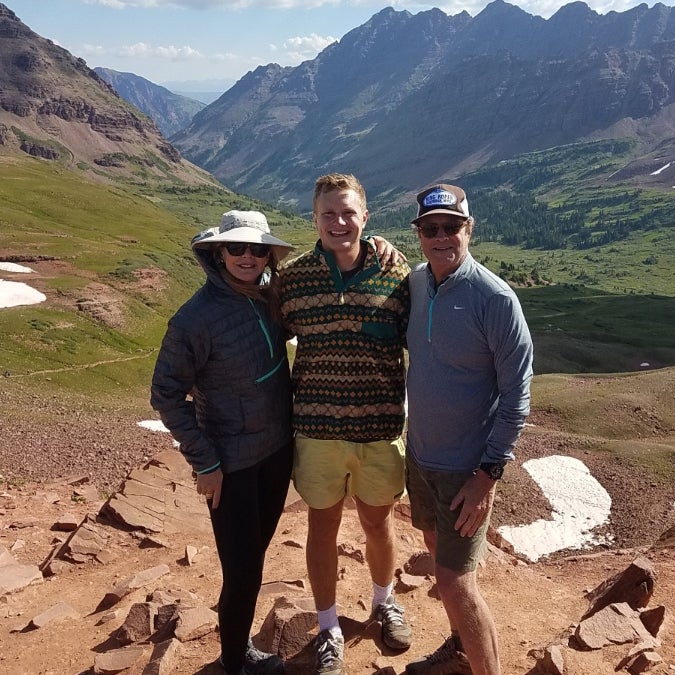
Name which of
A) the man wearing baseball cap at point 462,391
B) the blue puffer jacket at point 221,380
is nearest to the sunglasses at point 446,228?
the man wearing baseball cap at point 462,391

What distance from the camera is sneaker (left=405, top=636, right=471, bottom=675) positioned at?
761cm

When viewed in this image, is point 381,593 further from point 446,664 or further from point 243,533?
point 243,533

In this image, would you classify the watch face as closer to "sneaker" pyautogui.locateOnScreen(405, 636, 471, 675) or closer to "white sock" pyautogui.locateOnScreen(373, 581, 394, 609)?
"sneaker" pyautogui.locateOnScreen(405, 636, 471, 675)

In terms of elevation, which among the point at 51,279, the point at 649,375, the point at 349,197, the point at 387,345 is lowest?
the point at 649,375

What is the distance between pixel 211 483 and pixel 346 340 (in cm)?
223

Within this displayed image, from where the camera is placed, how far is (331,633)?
26.8 ft

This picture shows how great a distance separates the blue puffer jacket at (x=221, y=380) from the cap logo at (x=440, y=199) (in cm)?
229

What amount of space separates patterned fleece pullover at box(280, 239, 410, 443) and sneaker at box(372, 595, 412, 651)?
2.73 metres

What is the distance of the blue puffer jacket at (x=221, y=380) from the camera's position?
698 centimetres

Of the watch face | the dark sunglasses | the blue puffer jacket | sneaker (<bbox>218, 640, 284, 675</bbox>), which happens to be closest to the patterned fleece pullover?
the blue puffer jacket

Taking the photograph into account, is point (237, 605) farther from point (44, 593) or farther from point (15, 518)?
point (15, 518)

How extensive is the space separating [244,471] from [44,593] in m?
7.05

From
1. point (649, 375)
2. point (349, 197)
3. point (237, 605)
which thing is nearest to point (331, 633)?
point (237, 605)

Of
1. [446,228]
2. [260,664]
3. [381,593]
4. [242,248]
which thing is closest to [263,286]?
[242,248]
